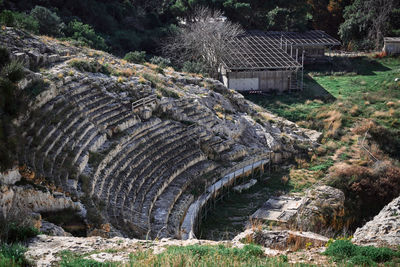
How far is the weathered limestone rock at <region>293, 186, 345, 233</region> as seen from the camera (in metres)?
18.3

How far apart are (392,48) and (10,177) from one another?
4431 cm

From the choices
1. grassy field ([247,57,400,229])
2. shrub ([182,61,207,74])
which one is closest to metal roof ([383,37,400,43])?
grassy field ([247,57,400,229])

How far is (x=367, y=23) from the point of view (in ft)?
165

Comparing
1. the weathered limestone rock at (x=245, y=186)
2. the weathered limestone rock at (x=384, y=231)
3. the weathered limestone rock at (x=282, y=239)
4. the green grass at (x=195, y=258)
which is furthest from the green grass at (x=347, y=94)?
the green grass at (x=195, y=258)

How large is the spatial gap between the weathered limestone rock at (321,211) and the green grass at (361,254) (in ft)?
20.8

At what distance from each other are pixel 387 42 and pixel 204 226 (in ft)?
121

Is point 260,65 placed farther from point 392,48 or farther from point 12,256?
point 12,256

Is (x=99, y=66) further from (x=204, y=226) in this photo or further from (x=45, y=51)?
(x=204, y=226)

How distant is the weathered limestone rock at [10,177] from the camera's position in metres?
11.7

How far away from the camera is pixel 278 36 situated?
150ft

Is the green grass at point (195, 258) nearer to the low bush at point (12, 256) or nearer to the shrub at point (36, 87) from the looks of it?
the low bush at point (12, 256)

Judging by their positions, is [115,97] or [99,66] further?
[99,66]

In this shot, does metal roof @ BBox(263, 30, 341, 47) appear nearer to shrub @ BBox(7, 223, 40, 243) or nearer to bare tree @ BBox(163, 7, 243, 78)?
bare tree @ BBox(163, 7, 243, 78)

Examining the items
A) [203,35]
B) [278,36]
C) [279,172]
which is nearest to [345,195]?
[279,172]
